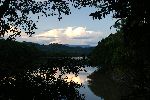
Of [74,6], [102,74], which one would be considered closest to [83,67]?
[74,6]

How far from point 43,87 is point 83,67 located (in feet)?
4.78

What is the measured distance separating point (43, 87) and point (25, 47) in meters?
1.81

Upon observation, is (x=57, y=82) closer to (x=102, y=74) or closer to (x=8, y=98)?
(x=8, y=98)

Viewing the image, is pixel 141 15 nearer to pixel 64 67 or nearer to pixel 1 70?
pixel 64 67

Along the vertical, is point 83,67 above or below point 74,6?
below

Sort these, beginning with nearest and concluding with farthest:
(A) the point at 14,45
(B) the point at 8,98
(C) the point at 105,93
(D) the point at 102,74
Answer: (B) the point at 8,98, (A) the point at 14,45, (C) the point at 105,93, (D) the point at 102,74

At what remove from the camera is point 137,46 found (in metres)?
11.6

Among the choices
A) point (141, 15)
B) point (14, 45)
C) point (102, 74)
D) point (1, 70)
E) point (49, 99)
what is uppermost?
point (141, 15)

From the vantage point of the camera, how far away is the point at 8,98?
461 inches

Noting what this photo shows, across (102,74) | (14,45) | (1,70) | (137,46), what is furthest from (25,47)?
(102,74)

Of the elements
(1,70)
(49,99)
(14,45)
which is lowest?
(49,99)

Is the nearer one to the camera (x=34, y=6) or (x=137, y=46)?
(x=137, y=46)

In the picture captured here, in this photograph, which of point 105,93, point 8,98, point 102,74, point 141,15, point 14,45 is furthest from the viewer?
point 102,74

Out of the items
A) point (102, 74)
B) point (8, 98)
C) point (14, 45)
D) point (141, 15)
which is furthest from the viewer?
point (102, 74)
